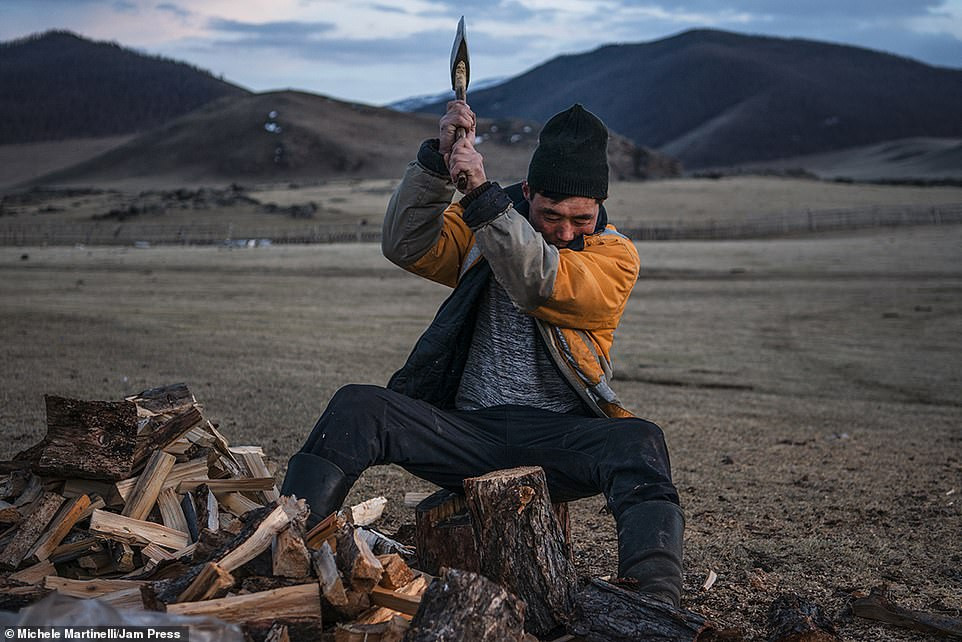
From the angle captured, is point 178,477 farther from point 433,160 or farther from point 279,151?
point 279,151

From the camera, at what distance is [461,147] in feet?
10.7

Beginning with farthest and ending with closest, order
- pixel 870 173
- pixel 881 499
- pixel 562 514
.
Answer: pixel 870 173
pixel 881 499
pixel 562 514

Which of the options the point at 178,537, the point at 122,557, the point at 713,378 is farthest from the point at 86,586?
the point at 713,378

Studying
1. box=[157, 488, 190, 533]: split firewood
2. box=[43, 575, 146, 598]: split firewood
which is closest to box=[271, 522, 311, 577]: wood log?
box=[43, 575, 146, 598]: split firewood

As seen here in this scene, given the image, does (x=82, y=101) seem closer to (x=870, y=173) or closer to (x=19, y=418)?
(x=870, y=173)

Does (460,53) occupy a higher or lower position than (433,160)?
higher

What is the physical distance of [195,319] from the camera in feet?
40.5

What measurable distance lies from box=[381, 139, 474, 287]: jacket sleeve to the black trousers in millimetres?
590

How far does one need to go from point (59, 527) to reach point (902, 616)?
2.88 m

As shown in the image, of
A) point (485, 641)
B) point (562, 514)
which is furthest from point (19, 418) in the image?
point (485, 641)

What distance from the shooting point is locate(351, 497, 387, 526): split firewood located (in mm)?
4199

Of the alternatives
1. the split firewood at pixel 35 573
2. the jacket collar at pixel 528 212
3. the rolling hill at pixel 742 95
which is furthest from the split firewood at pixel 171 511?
the rolling hill at pixel 742 95

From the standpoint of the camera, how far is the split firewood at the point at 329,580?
2525mm

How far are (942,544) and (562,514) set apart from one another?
1950 mm
